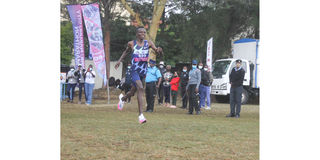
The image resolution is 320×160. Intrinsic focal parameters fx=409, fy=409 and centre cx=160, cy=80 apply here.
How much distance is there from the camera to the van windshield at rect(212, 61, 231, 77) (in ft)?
68.0

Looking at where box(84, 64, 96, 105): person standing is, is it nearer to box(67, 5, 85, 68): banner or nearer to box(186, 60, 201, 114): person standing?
box(67, 5, 85, 68): banner

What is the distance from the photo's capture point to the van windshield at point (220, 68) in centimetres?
2074

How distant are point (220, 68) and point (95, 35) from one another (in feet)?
23.5

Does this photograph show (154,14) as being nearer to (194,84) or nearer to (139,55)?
(194,84)

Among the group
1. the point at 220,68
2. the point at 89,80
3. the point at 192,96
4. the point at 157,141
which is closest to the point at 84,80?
the point at 89,80

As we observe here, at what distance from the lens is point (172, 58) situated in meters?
35.9

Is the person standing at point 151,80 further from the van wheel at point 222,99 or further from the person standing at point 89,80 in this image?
the van wheel at point 222,99

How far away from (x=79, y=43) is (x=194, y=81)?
6346mm

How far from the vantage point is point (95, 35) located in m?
17.1

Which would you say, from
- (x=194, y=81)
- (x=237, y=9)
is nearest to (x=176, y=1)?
(x=237, y=9)

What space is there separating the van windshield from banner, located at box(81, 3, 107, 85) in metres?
6.43

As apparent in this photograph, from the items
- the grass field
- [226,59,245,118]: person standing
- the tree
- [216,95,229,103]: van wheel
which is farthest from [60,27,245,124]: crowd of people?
the tree

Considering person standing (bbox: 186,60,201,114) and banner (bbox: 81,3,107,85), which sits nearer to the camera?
person standing (bbox: 186,60,201,114)

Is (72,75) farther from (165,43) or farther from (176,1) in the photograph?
(165,43)
